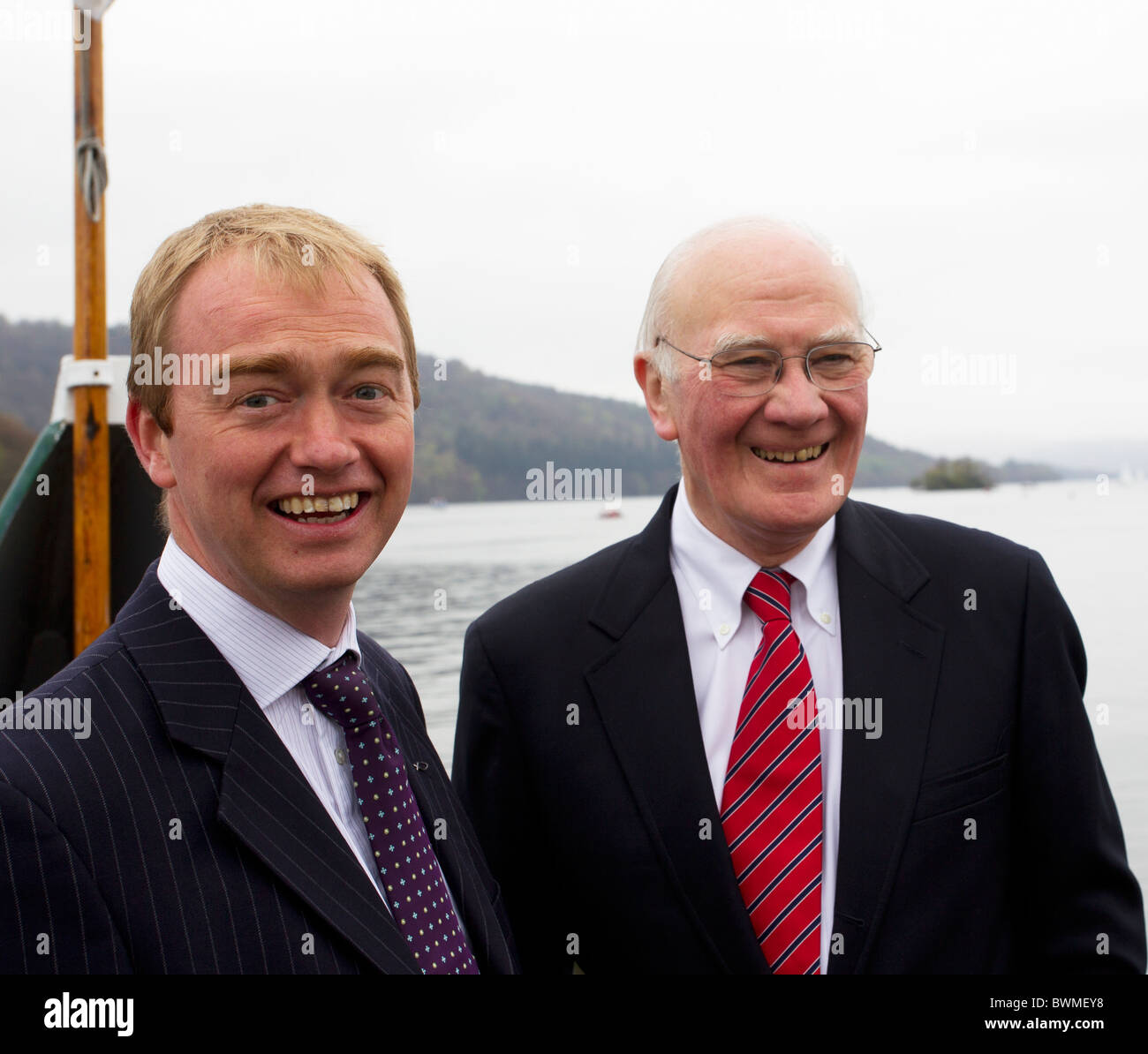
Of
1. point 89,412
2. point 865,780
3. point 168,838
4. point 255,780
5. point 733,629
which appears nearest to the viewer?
point 168,838

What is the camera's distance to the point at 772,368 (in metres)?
2.34

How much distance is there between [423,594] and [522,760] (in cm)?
3946

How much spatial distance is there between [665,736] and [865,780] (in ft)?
1.33

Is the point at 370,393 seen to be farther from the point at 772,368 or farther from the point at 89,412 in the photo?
the point at 89,412

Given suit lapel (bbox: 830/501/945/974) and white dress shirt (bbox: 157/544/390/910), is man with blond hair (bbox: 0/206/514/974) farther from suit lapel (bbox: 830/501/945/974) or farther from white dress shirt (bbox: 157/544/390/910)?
suit lapel (bbox: 830/501/945/974)

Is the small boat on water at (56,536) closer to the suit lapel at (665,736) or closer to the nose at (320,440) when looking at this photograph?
the suit lapel at (665,736)


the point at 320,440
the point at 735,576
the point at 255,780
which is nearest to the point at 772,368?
the point at 735,576

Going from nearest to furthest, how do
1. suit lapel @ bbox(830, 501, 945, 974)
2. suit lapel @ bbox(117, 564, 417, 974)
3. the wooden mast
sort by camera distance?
1. suit lapel @ bbox(117, 564, 417, 974)
2. suit lapel @ bbox(830, 501, 945, 974)
3. the wooden mast

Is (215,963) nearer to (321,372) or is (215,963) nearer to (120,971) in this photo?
(120,971)

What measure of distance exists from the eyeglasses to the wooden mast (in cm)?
335

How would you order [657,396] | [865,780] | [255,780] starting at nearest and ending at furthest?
→ [255,780], [865,780], [657,396]

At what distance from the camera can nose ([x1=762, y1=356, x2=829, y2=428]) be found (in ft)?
7.48

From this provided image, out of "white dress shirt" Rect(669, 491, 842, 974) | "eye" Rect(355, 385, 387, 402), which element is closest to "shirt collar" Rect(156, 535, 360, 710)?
"eye" Rect(355, 385, 387, 402)
